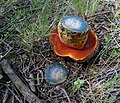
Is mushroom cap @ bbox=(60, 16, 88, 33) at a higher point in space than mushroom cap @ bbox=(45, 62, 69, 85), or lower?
higher

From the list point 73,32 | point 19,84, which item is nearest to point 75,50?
point 73,32

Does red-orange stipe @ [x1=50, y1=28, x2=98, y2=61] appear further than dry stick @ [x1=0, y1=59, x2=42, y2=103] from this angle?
Yes

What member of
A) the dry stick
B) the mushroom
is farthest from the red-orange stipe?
the dry stick

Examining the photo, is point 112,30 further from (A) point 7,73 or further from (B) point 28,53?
(A) point 7,73

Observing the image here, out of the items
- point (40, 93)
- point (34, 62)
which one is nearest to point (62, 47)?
point (34, 62)

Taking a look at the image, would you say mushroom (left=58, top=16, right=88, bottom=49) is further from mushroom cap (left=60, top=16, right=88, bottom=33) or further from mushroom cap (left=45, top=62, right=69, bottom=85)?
mushroom cap (left=45, top=62, right=69, bottom=85)

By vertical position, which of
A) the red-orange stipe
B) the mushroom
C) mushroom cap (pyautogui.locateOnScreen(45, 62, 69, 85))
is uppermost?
the mushroom

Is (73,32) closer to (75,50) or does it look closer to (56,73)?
(75,50)
